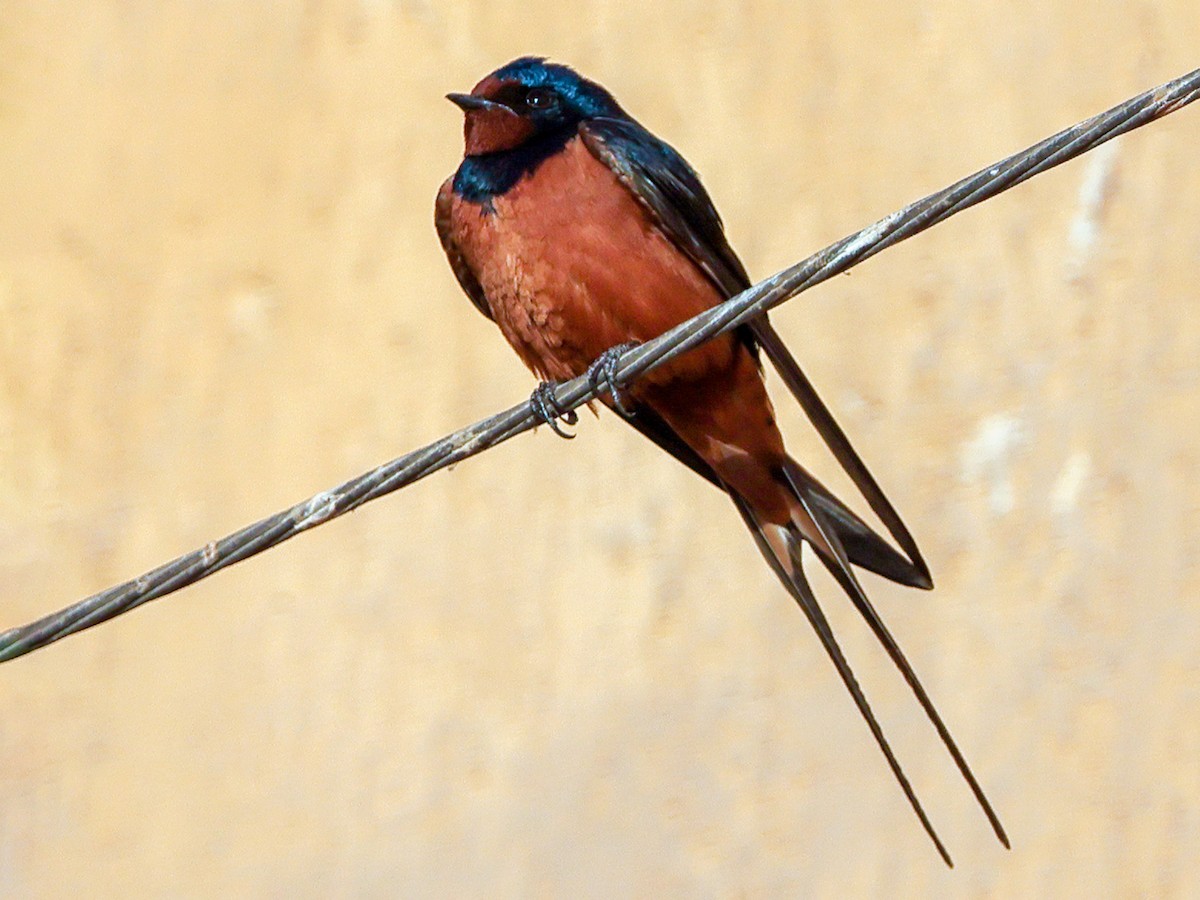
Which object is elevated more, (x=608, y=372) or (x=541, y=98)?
(x=541, y=98)

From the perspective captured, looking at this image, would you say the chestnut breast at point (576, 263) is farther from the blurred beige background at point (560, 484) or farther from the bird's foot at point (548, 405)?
the blurred beige background at point (560, 484)

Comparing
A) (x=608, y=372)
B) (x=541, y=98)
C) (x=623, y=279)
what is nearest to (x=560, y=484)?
(x=541, y=98)

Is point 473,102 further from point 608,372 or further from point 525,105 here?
point 608,372

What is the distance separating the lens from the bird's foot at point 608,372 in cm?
263

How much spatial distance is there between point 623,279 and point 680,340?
0.70 m

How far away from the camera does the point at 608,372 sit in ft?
8.68

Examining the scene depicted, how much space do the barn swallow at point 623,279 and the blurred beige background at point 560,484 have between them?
2219 millimetres

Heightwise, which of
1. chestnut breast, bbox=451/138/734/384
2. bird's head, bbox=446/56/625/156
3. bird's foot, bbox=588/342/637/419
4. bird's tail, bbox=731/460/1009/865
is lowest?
bird's tail, bbox=731/460/1009/865

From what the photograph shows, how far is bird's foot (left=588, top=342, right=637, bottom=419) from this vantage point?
2.63 m

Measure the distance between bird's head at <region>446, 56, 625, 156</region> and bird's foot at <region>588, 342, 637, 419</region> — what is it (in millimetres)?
409

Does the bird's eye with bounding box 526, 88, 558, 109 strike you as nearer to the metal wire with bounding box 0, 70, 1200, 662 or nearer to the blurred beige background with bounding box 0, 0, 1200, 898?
the metal wire with bounding box 0, 70, 1200, 662

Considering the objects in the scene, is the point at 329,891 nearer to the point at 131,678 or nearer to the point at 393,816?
the point at 393,816

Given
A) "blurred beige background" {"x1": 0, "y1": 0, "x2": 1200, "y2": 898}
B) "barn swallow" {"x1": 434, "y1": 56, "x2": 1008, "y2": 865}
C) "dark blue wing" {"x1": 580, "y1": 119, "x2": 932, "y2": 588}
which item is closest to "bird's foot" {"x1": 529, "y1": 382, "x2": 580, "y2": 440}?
"barn swallow" {"x1": 434, "y1": 56, "x2": 1008, "y2": 865}

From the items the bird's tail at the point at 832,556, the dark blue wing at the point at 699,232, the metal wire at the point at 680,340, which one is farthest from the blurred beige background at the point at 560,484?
the metal wire at the point at 680,340
